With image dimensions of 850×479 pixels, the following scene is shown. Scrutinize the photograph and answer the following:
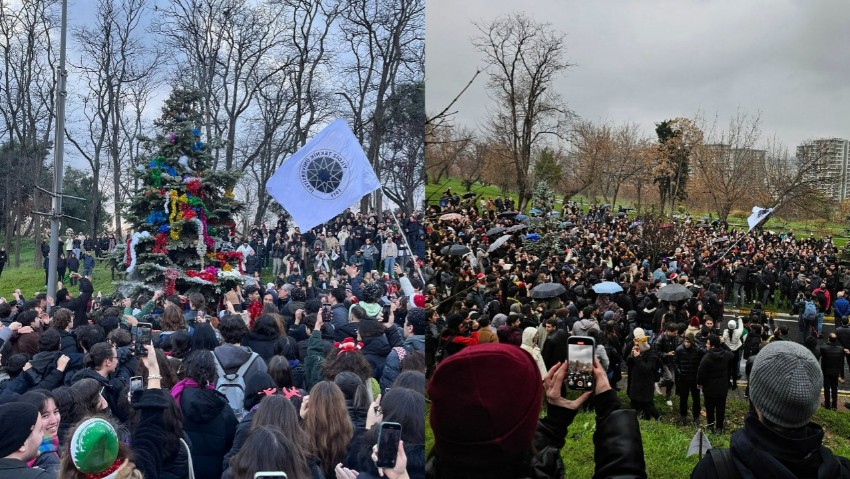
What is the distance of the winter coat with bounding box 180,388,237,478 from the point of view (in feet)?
9.32

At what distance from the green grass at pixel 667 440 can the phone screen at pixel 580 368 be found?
0.68 m

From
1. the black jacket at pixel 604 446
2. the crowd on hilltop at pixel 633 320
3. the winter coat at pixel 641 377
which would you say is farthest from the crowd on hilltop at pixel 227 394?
the winter coat at pixel 641 377

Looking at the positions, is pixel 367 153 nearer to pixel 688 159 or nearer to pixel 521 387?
pixel 521 387

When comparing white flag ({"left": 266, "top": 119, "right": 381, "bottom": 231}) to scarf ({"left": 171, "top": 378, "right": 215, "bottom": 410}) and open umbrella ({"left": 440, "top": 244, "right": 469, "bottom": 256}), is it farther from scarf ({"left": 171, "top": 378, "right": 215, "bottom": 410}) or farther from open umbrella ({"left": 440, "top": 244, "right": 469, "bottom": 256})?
scarf ({"left": 171, "top": 378, "right": 215, "bottom": 410})

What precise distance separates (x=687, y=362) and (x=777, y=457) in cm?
409

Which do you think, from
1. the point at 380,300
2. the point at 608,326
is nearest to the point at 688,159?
the point at 608,326

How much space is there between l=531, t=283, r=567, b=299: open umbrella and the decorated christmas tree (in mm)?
4411

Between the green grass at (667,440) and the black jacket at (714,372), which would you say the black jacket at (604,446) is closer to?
the green grass at (667,440)

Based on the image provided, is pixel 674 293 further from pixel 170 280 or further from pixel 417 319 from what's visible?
pixel 170 280

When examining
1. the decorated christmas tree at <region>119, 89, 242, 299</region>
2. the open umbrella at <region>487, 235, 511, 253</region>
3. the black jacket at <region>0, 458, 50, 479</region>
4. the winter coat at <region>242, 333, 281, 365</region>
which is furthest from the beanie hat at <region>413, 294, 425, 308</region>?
the decorated christmas tree at <region>119, 89, 242, 299</region>

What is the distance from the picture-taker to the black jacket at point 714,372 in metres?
4.67

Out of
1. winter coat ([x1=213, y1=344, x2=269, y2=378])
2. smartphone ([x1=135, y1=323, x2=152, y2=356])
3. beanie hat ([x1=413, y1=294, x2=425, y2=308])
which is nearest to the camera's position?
beanie hat ([x1=413, y1=294, x2=425, y2=308])

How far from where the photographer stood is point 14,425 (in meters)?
2.27

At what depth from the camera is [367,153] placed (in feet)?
12.3
